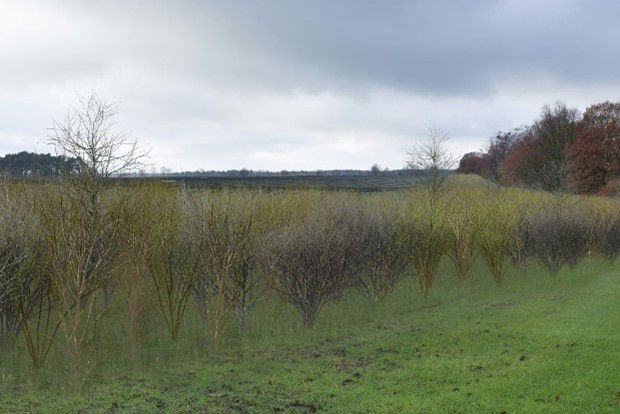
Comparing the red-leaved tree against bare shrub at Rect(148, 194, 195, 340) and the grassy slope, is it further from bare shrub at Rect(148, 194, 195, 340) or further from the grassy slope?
bare shrub at Rect(148, 194, 195, 340)

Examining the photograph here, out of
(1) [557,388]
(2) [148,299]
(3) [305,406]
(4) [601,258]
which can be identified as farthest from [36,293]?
(4) [601,258]

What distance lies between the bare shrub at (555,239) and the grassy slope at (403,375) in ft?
40.4

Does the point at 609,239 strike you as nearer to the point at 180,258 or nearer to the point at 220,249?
the point at 180,258

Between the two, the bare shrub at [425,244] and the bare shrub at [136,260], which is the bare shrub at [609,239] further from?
the bare shrub at [136,260]

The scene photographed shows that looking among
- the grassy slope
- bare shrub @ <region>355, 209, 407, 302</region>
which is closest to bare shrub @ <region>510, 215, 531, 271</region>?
bare shrub @ <region>355, 209, 407, 302</region>

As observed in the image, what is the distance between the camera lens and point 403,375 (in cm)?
1175

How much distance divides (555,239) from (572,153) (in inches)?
1857

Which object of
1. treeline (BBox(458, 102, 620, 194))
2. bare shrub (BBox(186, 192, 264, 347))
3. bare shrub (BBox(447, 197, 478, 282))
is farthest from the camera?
treeline (BBox(458, 102, 620, 194))

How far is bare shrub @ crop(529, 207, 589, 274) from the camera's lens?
29.2 metres

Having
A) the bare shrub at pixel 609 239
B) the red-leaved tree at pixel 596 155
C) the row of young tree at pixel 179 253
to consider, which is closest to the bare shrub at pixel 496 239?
the row of young tree at pixel 179 253

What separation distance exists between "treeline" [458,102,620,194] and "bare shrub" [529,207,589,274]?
2472cm

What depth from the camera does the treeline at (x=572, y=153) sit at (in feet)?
225

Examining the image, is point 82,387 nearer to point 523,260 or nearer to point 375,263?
point 375,263

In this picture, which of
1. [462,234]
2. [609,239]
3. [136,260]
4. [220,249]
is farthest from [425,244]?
[609,239]
